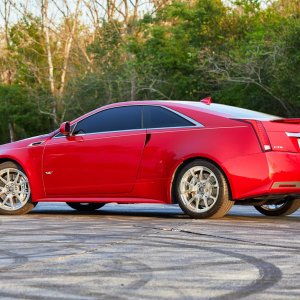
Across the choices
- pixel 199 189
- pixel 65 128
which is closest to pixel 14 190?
pixel 65 128

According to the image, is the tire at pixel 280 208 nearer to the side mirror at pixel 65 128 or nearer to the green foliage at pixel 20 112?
the side mirror at pixel 65 128

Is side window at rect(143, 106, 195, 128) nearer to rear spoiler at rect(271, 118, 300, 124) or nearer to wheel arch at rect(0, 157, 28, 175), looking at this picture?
rear spoiler at rect(271, 118, 300, 124)

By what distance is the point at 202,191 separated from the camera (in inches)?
396

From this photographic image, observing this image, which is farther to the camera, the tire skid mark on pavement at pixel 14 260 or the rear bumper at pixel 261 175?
the rear bumper at pixel 261 175

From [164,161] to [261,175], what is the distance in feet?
4.05

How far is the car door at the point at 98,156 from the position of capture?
35.0ft

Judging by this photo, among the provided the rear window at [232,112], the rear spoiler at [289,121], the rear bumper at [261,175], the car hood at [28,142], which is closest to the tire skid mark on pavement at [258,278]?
Result: the rear bumper at [261,175]

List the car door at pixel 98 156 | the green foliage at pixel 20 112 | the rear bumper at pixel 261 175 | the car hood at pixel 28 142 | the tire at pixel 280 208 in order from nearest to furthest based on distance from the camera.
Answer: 1. the rear bumper at pixel 261 175
2. the car door at pixel 98 156
3. the tire at pixel 280 208
4. the car hood at pixel 28 142
5. the green foliage at pixel 20 112

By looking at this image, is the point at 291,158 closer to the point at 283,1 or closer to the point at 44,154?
the point at 44,154

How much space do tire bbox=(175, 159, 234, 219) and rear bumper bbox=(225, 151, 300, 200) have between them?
0.46 ft

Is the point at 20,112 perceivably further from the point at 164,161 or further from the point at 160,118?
the point at 164,161

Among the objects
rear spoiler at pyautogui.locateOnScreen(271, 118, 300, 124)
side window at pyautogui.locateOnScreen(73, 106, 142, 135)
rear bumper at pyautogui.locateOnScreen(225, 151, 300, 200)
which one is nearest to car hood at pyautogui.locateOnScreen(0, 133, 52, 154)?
side window at pyautogui.locateOnScreen(73, 106, 142, 135)

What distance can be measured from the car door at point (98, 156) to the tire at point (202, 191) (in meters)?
0.71

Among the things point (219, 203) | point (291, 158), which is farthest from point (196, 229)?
point (291, 158)
